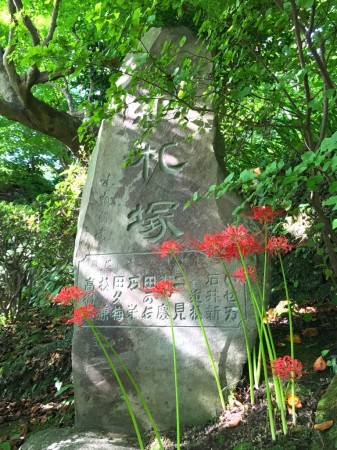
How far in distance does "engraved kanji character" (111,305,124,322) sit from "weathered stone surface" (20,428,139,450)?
2.54 ft

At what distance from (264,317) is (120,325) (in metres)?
1.10

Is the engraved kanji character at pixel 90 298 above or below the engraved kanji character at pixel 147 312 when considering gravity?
above

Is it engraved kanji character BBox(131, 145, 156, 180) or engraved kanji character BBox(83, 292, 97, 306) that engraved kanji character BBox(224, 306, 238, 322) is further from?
engraved kanji character BBox(131, 145, 156, 180)

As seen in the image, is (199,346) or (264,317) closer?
(264,317)

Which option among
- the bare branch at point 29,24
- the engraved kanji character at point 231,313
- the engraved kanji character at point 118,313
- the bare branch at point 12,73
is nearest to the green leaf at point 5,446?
the engraved kanji character at point 118,313

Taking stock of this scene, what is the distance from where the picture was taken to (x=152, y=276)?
2986 millimetres

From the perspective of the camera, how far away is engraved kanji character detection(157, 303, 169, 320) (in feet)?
9.60

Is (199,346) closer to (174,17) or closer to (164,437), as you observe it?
(164,437)

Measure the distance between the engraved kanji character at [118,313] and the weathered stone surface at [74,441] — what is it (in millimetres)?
775

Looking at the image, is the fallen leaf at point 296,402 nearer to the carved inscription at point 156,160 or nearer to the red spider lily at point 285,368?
the red spider lily at point 285,368

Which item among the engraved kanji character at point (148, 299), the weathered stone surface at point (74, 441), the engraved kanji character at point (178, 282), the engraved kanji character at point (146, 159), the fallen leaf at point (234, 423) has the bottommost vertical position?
the weathered stone surface at point (74, 441)

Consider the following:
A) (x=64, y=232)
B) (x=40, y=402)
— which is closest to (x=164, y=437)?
(x=40, y=402)

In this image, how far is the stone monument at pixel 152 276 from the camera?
2.77 m

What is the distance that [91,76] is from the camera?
7.67 meters
